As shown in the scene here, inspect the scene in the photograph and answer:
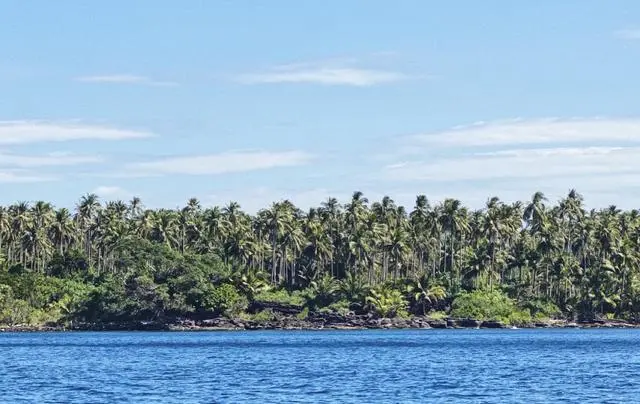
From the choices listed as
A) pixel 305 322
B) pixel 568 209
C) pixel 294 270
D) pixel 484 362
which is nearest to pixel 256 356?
pixel 484 362

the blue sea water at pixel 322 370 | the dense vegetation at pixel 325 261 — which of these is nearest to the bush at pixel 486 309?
the dense vegetation at pixel 325 261

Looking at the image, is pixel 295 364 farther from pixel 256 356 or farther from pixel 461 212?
pixel 461 212

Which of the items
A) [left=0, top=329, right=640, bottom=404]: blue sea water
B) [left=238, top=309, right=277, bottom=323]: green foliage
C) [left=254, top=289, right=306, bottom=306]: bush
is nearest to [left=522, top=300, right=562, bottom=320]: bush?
[left=254, top=289, right=306, bottom=306]: bush

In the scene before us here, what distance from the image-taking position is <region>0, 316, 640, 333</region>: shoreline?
15800cm

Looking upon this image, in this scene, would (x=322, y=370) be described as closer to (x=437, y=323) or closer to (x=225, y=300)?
(x=225, y=300)

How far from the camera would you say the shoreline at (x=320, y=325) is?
158 m

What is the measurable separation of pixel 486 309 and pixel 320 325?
23849 millimetres

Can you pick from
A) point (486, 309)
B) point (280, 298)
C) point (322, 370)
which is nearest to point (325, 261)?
point (280, 298)

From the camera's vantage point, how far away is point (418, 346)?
112 m

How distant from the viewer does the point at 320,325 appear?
16188cm

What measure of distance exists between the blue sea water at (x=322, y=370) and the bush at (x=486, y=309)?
36392mm

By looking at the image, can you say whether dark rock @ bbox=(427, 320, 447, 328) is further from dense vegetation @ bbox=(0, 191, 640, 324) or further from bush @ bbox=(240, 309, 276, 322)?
bush @ bbox=(240, 309, 276, 322)

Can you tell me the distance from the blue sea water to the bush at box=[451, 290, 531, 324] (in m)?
36.4

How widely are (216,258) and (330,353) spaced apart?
70082 millimetres
